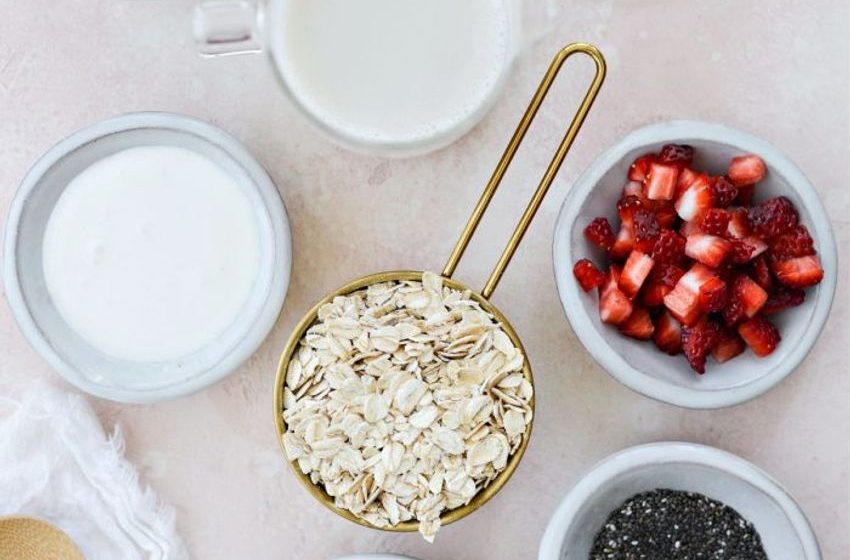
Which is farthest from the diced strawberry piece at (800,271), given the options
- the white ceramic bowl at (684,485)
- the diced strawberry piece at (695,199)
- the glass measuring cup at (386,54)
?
the glass measuring cup at (386,54)

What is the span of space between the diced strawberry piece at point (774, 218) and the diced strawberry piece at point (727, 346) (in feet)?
0.41

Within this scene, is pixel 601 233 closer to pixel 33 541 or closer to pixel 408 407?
pixel 408 407

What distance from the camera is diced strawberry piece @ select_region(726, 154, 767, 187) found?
127 centimetres

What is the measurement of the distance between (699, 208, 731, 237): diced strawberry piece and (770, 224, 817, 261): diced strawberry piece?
0.23 feet

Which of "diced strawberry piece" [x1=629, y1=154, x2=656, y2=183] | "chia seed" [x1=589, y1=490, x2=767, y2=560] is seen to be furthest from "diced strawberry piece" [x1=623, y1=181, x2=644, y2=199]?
"chia seed" [x1=589, y1=490, x2=767, y2=560]

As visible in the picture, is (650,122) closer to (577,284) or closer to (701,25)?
(701,25)

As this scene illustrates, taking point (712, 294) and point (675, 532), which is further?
point (675, 532)

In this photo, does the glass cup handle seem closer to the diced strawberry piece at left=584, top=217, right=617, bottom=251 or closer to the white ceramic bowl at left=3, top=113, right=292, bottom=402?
the white ceramic bowl at left=3, top=113, right=292, bottom=402

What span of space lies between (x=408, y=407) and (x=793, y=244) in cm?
48

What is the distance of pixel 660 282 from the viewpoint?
1.29 meters

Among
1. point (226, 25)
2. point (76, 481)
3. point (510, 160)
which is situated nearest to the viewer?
point (226, 25)

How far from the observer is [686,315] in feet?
4.15

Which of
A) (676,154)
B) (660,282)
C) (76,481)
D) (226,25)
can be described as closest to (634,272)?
(660,282)

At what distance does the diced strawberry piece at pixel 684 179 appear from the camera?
1286 mm
